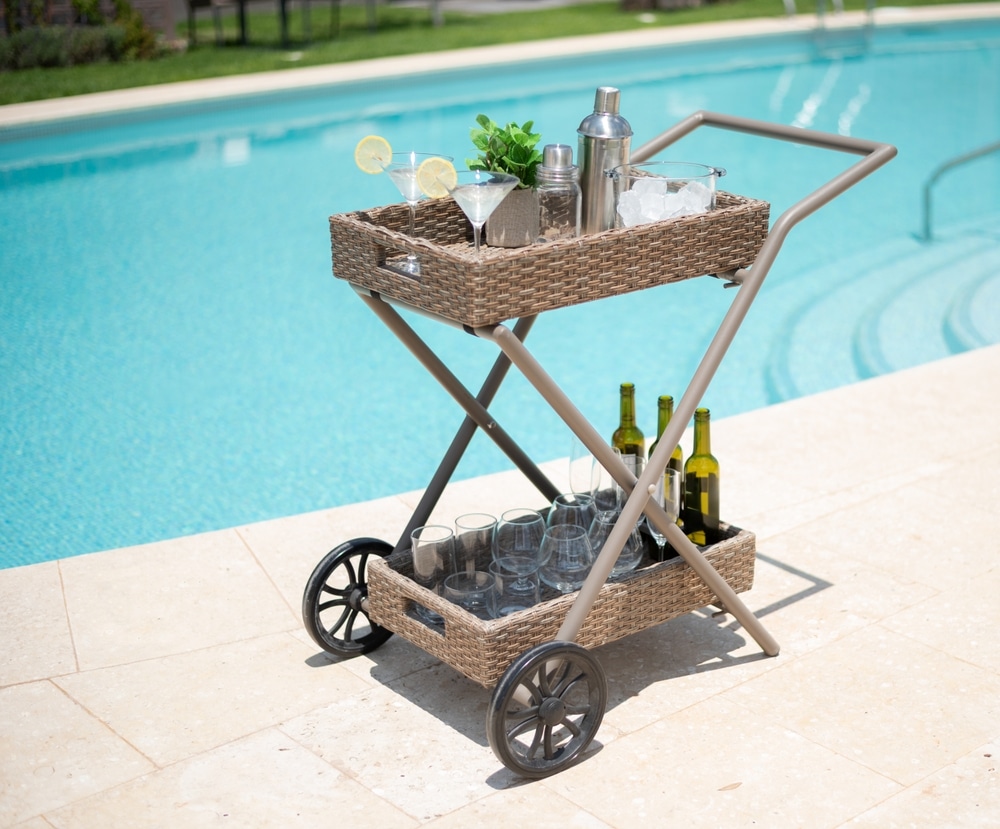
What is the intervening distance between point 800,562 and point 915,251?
12.8ft

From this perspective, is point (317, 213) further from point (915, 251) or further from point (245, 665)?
point (245, 665)

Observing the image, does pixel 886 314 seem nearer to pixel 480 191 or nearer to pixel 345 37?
pixel 480 191

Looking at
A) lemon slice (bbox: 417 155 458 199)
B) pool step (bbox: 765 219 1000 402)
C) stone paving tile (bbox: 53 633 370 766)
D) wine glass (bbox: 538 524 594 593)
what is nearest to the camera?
lemon slice (bbox: 417 155 458 199)

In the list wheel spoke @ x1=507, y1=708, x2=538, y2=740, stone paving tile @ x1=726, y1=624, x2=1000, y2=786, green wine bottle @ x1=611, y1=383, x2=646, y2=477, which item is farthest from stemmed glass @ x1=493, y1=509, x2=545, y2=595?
stone paving tile @ x1=726, y1=624, x2=1000, y2=786

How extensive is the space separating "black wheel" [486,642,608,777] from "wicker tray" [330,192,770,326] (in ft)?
2.16

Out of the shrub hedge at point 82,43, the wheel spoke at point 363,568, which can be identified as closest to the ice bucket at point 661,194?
the wheel spoke at point 363,568

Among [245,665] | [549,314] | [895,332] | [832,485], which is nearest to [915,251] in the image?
[895,332]

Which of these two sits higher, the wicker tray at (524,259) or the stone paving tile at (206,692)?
the wicker tray at (524,259)

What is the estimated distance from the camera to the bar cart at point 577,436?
2.21 meters

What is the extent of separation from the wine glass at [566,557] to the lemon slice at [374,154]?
2.84 ft

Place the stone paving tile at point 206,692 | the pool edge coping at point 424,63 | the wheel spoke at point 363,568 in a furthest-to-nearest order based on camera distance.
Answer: the pool edge coping at point 424,63 → the wheel spoke at point 363,568 → the stone paving tile at point 206,692

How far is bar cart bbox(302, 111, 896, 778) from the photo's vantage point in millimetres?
2213

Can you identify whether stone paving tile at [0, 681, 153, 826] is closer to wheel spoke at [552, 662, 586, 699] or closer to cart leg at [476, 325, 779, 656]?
wheel spoke at [552, 662, 586, 699]

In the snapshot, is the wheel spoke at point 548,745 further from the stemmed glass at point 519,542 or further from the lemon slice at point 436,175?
the lemon slice at point 436,175
